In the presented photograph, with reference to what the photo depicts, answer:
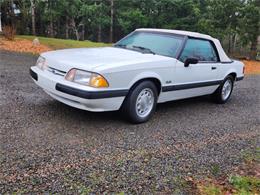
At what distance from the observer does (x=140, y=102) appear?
4918 mm

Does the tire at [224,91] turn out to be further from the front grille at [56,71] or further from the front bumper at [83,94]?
the front grille at [56,71]

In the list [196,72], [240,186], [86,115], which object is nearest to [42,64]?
[86,115]

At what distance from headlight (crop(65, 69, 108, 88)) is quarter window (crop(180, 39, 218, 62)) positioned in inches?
72.4

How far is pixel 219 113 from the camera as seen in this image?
6207mm

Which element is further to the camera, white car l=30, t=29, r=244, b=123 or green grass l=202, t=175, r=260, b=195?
white car l=30, t=29, r=244, b=123

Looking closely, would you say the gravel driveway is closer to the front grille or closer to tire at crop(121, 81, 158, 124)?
tire at crop(121, 81, 158, 124)

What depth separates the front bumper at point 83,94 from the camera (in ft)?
13.9

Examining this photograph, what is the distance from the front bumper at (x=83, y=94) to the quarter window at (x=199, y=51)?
5.48ft

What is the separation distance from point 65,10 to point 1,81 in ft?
60.7

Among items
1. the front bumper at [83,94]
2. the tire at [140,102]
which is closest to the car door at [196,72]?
the tire at [140,102]

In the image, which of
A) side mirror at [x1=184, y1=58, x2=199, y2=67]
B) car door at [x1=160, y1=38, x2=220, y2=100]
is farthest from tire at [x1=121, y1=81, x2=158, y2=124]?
side mirror at [x1=184, y1=58, x2=199, y2=67]

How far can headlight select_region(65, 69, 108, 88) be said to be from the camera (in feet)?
14.0

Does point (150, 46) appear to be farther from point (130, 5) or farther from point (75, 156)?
point (130, 5)

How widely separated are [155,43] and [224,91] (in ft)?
7.12
